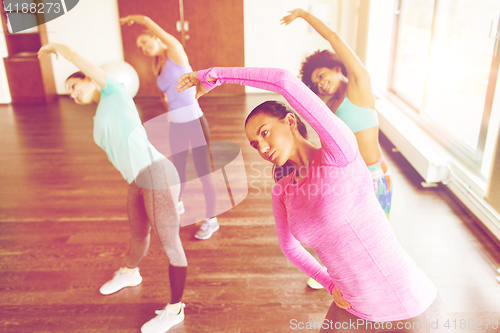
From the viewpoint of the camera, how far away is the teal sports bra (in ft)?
5.90

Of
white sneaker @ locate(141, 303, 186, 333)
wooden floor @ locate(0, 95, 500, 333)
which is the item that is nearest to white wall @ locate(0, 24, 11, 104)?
wooden floor @ locate(0, 95, 500, 333)

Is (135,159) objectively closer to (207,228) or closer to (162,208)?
(162,208)

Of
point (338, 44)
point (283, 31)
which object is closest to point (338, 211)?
point (338, 44)

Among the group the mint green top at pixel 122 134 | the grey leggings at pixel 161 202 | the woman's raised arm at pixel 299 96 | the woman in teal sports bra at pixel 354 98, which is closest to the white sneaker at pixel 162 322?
the grey leggings at pixel 161 202

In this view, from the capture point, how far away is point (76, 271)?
7.91 ft

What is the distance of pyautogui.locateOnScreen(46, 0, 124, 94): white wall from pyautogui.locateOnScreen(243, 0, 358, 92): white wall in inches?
88.3

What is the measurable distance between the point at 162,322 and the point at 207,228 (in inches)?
36.4

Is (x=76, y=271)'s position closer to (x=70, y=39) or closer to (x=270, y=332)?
(x=270, y=332)

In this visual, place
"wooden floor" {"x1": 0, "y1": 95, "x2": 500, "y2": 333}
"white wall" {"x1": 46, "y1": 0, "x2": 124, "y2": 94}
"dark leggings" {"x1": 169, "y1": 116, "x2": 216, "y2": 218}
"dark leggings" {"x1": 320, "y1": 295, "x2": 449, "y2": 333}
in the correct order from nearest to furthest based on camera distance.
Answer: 1. "dark leggings" {"x1": 320, "y1": 295, "x2": 449, "y2": 333}
2. "wooden floor" {"x1": 0, "y1": 95, "x2": 500, "y2": 333}
3. "dark leggings" {"x1": 169, "y1": 116, "x2": 216, "y2": 218}
4. "white wall" {"x1": 46, "y1": 0, "x2": 124, "y2": 94}

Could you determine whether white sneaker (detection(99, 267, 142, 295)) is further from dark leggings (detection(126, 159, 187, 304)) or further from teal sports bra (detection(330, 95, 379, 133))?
teal sports bra (detection(330, 95, 379, 133))

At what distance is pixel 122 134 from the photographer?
169 cm

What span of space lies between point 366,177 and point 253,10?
5938 mm

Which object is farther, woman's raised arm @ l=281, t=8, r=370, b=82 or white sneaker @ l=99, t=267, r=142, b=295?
white sneaker @ l=99, t=267, r=142, b=295

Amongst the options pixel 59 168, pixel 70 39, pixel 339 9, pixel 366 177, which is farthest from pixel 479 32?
pixel 70 39
